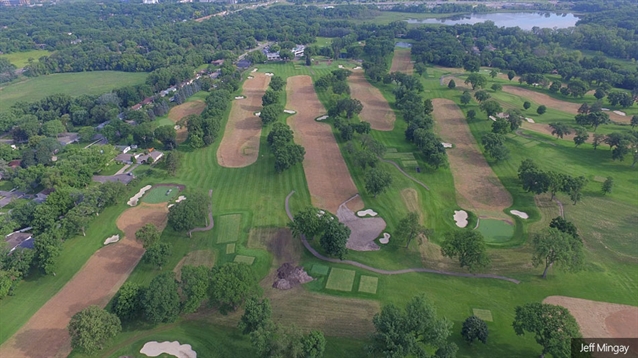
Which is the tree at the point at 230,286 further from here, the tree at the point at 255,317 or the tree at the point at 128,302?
Answer: the tree at the point at 128,302

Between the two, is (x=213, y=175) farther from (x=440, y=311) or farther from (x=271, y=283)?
(x=440, y=311)

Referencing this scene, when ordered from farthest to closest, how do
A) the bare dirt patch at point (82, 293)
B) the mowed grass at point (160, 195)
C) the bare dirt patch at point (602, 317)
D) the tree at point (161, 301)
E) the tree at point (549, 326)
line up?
the mowed grass at point (160, 195) < the bare dirt patch at point (82, 293) < the tree at point (161, 301) < the bare dirt patch at point (602, 317) < the tree at point (549, 326)

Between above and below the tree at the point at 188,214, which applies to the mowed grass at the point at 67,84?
above

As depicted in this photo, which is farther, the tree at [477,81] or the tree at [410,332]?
the tree at [477,81]

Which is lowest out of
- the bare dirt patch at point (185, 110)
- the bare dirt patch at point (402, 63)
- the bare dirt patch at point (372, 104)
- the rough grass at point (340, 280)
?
the rough grass at point (340, 280)

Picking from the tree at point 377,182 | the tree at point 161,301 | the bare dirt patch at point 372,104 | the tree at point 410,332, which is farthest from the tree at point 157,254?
the bare dirt patch at point 372,104

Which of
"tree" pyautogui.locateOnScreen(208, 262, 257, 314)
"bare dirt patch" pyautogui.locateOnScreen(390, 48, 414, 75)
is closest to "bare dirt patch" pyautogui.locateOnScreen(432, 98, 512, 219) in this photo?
"tree" pyautogui.locateOnScreen(208, 262, 257, 314)
